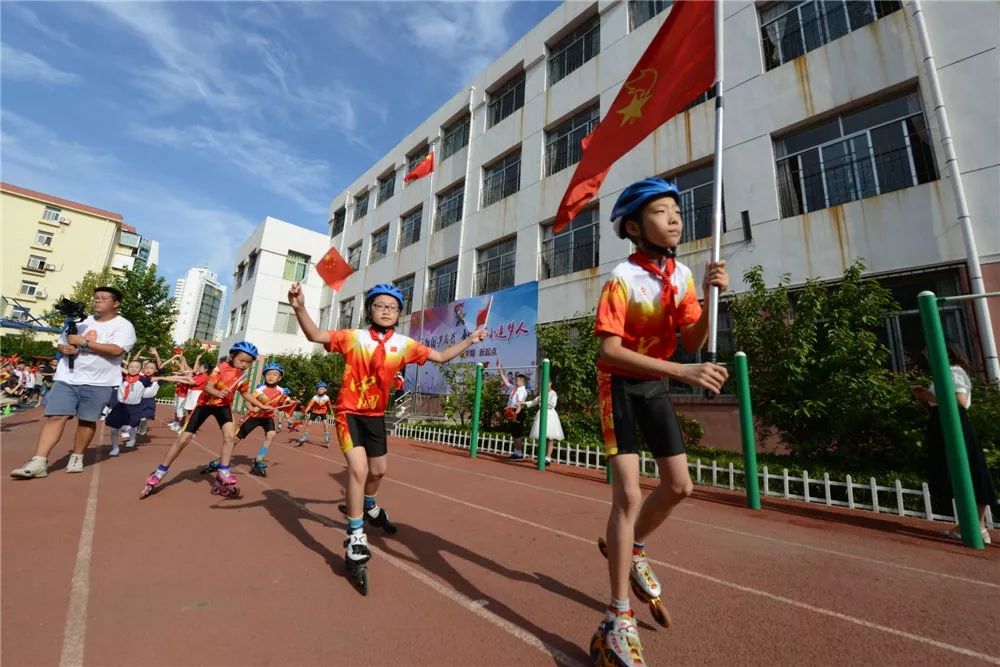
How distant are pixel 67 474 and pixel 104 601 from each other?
4715mm

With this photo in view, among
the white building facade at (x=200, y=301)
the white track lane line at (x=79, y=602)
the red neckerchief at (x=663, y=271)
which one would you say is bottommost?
the white track lane line at (x=79, y=602)

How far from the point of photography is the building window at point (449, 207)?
22.0 meters

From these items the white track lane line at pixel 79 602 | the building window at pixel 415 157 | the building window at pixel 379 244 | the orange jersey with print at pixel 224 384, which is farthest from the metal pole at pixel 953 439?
the building window at pixel 379 244

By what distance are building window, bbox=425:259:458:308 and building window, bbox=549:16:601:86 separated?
8.77 meters

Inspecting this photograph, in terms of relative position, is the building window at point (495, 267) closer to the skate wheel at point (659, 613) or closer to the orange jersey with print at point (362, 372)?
the orange jersey with print at point (362, 372)

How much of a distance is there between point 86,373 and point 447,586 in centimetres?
531

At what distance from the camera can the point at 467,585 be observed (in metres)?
3.07

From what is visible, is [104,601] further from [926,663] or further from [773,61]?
[773,61]

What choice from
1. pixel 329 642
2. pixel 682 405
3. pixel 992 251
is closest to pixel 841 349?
pixel 992 251

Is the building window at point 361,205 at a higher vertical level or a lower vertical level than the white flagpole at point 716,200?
higher

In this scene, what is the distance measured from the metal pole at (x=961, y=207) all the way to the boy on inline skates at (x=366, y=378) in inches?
378

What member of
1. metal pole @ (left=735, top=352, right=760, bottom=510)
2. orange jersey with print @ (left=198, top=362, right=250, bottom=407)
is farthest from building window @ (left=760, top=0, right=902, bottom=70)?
orange jersey with print @ (left=198, top=362, right=250, bottom=407)

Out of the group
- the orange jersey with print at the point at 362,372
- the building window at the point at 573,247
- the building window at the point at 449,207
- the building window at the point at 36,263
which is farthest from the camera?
the building window at the point at 36,263

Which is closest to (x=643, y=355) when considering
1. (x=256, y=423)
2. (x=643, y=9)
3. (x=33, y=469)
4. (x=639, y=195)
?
(x=639, y=195)
